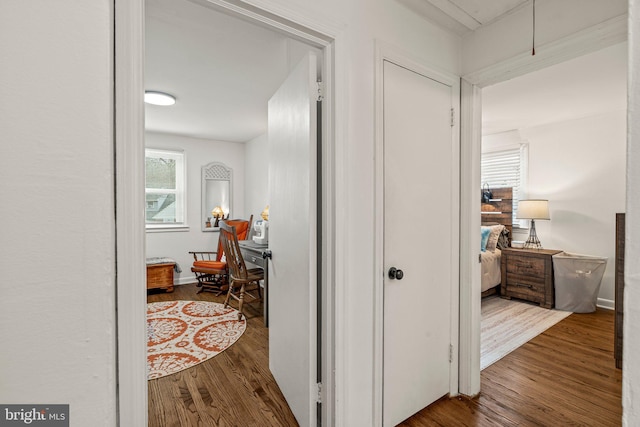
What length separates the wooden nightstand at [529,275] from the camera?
12.3ft

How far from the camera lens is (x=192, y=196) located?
5133mm

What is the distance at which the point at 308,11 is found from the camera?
4.24ft

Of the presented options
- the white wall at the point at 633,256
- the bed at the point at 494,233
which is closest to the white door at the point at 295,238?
the white wall at the point at 633,256

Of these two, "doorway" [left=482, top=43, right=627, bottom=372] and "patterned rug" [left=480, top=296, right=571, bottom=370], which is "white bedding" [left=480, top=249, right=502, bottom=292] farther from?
"doorway" [left=482, top=43, right=627, bottom=372]

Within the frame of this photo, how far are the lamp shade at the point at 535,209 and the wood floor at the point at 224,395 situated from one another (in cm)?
388

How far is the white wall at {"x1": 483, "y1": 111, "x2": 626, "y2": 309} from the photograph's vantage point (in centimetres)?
369

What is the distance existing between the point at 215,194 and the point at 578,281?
Answer: 5.53 m

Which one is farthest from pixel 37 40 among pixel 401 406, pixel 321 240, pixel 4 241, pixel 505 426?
pixel 505 426

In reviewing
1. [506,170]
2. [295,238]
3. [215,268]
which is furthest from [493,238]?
[215,268]

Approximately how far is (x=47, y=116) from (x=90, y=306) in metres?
0.36

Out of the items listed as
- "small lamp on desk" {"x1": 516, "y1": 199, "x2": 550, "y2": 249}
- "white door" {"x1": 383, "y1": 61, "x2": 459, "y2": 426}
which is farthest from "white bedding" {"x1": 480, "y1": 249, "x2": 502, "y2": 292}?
"white door" {"x1": 383, "y1": 61, "x2": 459, "y2": 426}

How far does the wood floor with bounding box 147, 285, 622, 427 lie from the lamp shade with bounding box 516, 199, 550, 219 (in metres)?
1.74

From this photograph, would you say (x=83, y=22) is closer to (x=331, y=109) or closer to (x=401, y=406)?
(x=331, y=109)

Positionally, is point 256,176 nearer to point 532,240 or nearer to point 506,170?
point 506,170
